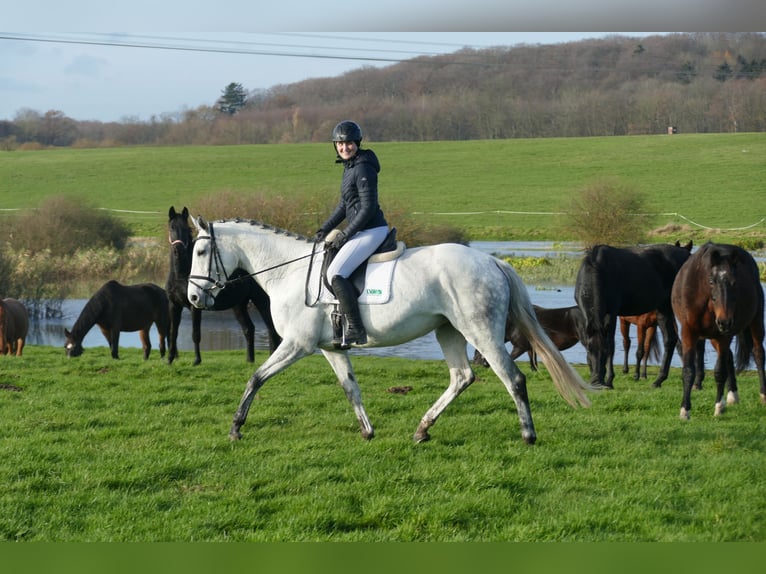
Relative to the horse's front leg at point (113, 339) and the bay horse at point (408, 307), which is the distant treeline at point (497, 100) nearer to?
the horse's front leg at point (113, 339)

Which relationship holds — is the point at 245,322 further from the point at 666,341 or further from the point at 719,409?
the point at 719,409

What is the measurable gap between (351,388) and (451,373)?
836 mm

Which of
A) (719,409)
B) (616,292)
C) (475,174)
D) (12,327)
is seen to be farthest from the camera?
(475,174)

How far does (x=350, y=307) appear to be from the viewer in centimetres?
Result: 667

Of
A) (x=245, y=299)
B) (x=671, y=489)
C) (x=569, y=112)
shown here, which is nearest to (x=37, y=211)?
(x=245, y=299)

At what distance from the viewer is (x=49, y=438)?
699cm

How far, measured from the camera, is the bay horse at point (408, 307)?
661cm

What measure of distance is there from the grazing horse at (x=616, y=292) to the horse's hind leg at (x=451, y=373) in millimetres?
3692

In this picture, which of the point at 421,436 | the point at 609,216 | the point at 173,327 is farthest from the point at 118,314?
the point at 609,216

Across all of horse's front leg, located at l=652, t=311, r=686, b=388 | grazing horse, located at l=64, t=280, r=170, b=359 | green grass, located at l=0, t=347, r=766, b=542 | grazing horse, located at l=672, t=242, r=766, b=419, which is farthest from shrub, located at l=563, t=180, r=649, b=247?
grazing horse, located at l=672, t=242, r=766, b=419

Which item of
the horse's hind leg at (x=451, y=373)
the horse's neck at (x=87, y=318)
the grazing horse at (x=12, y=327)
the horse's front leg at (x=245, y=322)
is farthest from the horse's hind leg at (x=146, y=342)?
the horse's hind leg at (x=451, y=373)

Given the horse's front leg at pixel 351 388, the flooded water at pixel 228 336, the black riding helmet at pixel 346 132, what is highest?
the black riding helmet at pixel 346 132

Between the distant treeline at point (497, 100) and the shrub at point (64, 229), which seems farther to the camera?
the distant treeline at point (497, 100)

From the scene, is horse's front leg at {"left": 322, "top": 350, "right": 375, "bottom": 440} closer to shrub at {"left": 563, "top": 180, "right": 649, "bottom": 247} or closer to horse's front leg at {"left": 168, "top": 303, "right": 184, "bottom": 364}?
horse's front leg at {"left": 168, "top": 303, "right": 184, "bottom": 364}
